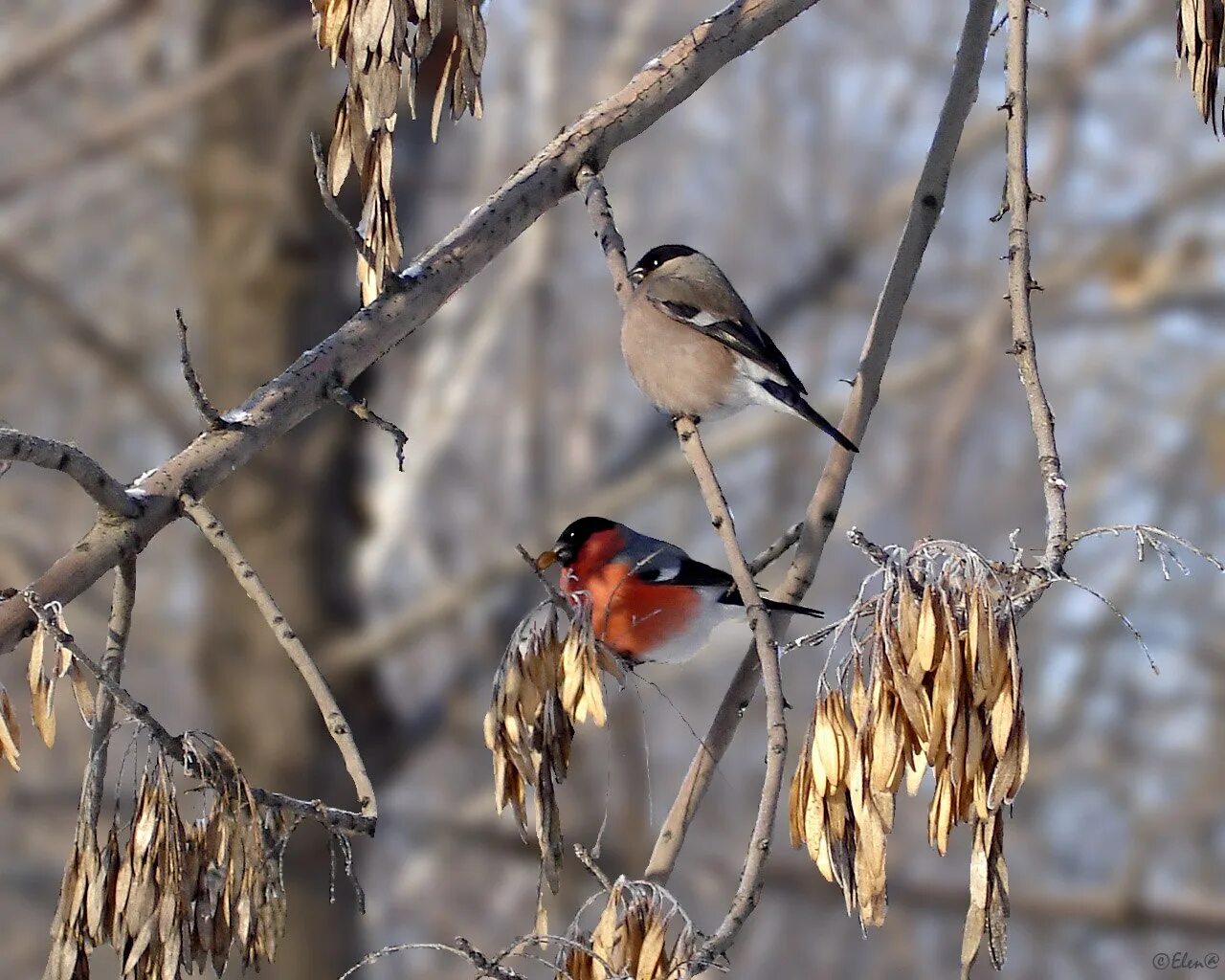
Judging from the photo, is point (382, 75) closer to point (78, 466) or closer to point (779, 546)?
point (78, 466)

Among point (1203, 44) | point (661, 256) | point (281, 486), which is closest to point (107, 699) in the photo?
point (1203, 44)

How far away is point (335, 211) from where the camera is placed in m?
1.60

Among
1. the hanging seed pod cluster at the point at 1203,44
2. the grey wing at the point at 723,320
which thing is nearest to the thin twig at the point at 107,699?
the hanging seed pod cluster at the point at 1203,44

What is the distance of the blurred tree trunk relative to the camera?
655 centimetres

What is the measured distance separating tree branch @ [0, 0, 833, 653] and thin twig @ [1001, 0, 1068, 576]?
324mm

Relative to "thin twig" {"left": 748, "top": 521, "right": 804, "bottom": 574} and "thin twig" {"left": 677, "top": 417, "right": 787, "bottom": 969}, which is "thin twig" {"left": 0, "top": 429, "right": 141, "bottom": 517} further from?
"thin twig" {"left": 748, "top": 521, "right": 804, "bottom": 574}

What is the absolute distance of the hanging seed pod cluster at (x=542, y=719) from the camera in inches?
61.1

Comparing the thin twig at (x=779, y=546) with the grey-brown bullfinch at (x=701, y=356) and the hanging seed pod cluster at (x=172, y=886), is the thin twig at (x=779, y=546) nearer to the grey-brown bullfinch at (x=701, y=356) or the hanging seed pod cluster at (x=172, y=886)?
the hanging seed pod cluster at (x=172, y=886)

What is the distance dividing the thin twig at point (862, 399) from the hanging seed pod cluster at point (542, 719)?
14 centimetres

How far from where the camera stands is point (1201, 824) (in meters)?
9.90

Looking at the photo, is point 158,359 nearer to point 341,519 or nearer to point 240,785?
point 341,519

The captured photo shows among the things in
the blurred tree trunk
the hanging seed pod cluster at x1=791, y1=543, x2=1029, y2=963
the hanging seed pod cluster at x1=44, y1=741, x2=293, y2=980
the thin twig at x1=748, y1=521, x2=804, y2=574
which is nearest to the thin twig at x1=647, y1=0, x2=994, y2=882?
the thin twig at x1=748, y1=521, x2=804, y2=574

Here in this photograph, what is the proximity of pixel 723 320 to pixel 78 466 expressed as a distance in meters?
1.84

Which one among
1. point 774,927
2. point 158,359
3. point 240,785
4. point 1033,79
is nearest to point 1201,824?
point 774,927
